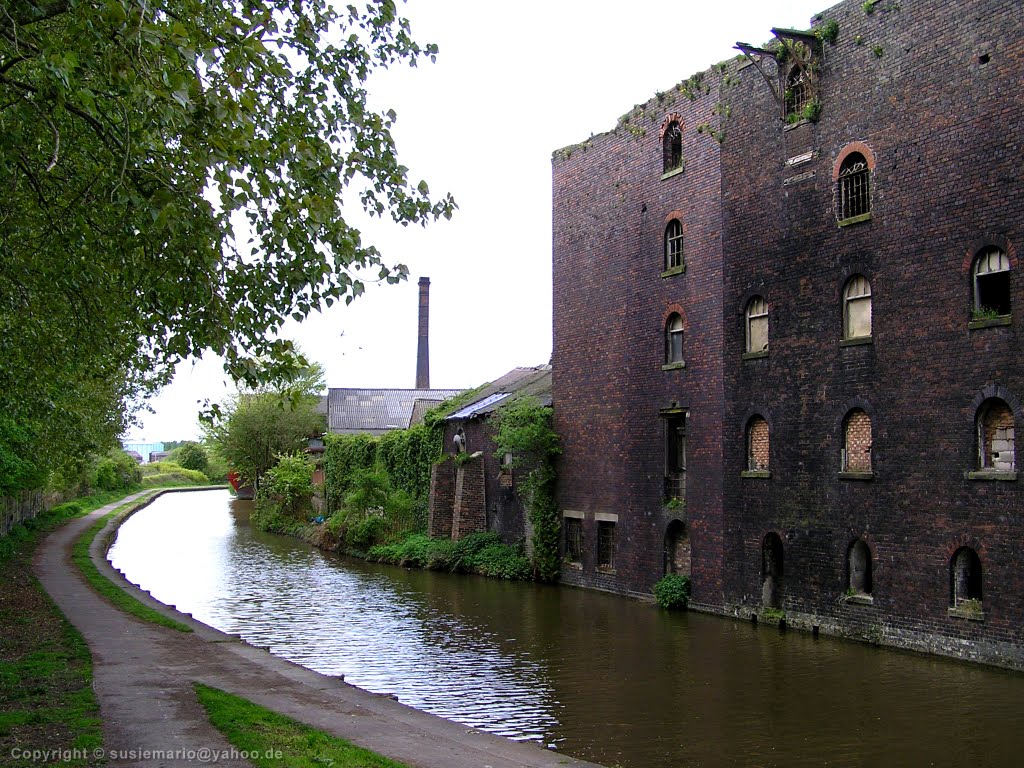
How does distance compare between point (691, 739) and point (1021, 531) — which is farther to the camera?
point (1021, 531)

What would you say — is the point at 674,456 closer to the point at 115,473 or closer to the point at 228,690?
the point at 228,690

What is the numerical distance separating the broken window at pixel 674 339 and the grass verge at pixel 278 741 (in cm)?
1482

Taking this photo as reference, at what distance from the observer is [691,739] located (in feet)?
40.4

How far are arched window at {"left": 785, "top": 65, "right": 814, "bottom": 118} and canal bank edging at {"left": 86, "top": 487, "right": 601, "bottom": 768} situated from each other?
45.1ft

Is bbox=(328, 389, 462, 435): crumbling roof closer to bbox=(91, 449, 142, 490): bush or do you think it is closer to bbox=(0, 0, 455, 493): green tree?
bbox=(91, 449, 142, 490): bush

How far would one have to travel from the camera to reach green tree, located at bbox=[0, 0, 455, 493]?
24.6 ft

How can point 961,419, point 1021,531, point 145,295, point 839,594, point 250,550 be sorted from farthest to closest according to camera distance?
point 250,550
point 839,594
point 961,419
point 1021,531
point 145,295

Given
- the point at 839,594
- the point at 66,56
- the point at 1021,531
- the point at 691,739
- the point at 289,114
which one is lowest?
the point at 691,739

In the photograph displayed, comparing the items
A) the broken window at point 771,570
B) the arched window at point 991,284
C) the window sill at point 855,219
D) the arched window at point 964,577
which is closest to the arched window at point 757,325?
the window sill at point 855,219

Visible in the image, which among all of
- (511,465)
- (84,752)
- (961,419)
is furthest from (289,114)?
(511,465)

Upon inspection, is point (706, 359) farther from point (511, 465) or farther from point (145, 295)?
point (145, 295)

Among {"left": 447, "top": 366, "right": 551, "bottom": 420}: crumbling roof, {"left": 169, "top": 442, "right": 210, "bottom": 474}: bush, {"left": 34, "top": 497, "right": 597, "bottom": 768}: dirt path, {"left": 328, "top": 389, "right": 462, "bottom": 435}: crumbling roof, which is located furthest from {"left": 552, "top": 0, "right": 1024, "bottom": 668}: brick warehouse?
{"left": 169, "top": 442, "right": 210, "bottom": 474}: bush

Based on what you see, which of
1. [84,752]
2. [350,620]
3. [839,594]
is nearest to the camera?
[84,752]

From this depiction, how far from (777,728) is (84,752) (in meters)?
8.22
